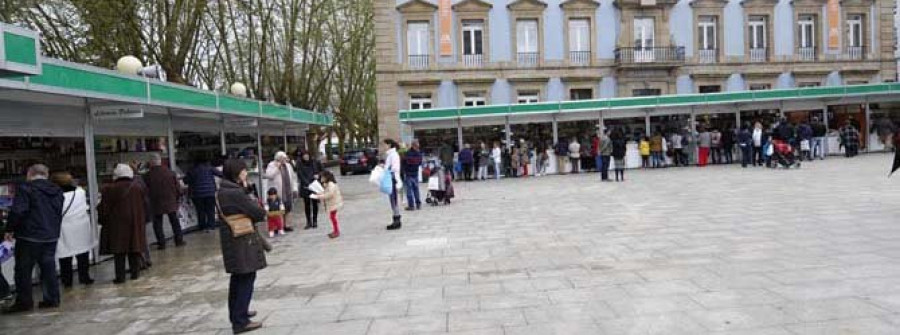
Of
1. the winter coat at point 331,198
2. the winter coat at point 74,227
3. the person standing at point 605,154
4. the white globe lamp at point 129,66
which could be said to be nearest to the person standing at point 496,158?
the person standing at point 605,154

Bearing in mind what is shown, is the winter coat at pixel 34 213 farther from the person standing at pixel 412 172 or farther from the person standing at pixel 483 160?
the person standing at pixel 483 160

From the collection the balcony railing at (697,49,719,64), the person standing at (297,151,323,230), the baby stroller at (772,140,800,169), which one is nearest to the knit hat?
the person standing at (297,151,323,230)

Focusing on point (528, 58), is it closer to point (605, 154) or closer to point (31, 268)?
point (605, 154)

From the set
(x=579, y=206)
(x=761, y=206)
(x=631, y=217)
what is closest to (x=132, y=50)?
(x=579, y=206)

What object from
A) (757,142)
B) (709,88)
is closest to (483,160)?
(757,142)

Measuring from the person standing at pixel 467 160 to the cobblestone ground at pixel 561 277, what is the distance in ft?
32.9

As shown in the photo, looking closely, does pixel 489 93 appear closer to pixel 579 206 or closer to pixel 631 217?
pixel 579 206

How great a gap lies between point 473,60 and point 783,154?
14.2 m

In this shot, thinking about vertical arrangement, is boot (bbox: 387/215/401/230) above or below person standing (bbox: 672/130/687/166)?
below

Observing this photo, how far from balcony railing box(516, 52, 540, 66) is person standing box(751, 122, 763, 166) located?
1110 centimetres

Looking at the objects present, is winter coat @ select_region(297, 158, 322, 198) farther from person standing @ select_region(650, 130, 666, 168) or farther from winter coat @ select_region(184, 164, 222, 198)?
person standing @ select_region(650, 130, 666, 168)

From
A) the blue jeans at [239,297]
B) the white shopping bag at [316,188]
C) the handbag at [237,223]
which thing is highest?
the handbag at [237,223]

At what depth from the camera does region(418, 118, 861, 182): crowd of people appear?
22.8 meters

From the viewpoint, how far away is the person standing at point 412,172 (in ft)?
44.2
